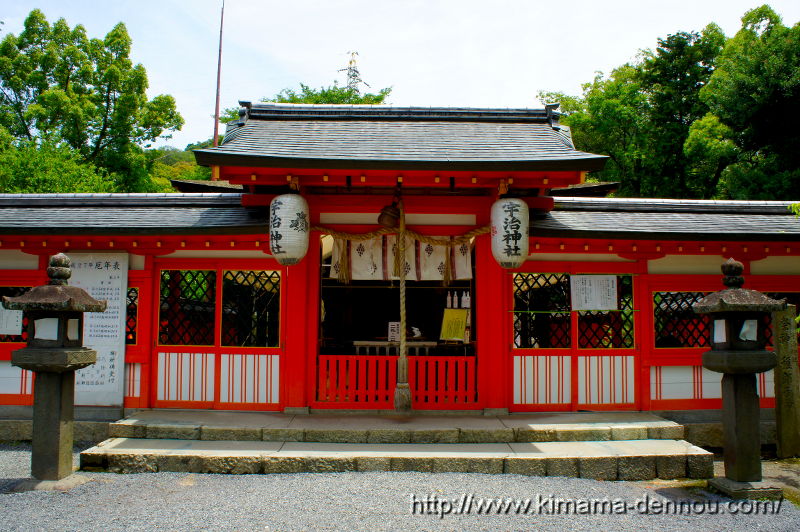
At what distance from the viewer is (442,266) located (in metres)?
7.77

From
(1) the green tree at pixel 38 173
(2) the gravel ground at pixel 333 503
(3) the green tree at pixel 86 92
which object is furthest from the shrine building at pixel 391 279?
(3) the green tree at pixel 86 92

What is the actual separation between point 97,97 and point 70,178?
8.73m

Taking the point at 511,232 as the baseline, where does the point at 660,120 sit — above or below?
above

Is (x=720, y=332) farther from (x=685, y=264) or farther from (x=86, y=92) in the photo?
(x=86, y=92)

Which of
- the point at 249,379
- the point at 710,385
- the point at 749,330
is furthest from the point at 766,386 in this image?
the point at 249,379

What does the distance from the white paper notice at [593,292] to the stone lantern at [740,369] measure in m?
2.18

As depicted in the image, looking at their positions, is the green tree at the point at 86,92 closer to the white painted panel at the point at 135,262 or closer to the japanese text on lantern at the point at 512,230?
the white painted panel at the point at 135,262

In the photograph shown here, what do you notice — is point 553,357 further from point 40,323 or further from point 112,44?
point 112,44

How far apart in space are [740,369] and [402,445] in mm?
3842

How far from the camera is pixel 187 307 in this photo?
7938 millimetres

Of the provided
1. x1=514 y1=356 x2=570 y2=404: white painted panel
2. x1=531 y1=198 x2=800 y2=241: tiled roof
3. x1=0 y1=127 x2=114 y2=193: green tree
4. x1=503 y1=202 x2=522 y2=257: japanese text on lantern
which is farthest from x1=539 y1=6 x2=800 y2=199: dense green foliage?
x1=0 y1=127 x2=114 y2=193: green tree

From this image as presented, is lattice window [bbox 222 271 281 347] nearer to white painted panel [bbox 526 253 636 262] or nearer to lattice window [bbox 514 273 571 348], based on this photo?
lattice window [bbox 514 273 571 348]

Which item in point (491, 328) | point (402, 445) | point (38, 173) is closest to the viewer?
point (402, 445)

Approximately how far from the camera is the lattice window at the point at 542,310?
7879 mm
